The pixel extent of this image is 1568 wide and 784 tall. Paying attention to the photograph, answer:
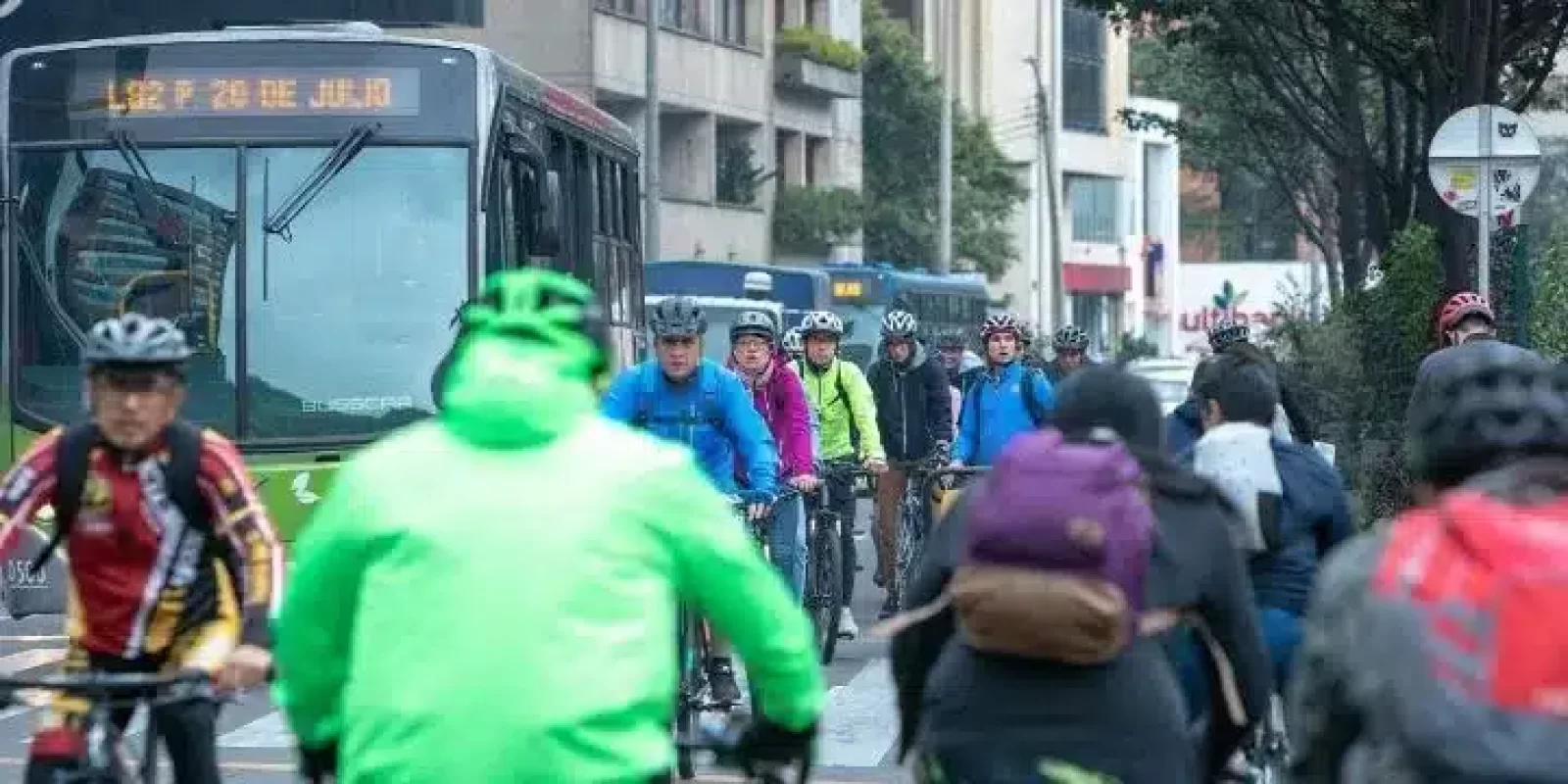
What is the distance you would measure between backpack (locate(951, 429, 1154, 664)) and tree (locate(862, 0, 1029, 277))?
2356 inches

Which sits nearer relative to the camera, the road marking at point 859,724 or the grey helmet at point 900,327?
the road marking at point 859,724

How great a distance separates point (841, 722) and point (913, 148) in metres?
54.1

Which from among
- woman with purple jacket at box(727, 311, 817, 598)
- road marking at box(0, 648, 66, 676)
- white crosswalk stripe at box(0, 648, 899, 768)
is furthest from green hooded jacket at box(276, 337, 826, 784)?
road marking at box(0, 648, 66, 676)

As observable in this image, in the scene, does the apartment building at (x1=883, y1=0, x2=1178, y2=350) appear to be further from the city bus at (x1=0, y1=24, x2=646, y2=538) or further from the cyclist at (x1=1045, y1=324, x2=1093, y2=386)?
the city bus at (x1=0, y1=24, x2=646, y2=538)

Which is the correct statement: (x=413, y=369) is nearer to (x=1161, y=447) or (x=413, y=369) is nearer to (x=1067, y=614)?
(x=1161, y=447)

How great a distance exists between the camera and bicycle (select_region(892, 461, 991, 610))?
61.2ft

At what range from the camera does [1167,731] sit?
570cm

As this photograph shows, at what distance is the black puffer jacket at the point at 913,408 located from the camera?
1891 cm

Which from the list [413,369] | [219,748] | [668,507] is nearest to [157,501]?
[668,507]

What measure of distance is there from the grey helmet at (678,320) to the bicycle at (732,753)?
6.70 metres

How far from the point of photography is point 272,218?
1529cm

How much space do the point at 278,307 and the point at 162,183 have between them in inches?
32.5

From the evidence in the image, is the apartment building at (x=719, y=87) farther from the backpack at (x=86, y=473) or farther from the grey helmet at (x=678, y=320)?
the backpack at (x=86, y=473)

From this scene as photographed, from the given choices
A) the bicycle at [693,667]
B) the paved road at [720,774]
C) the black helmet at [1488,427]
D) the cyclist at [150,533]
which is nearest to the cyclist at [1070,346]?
the paved road at [720,774]
